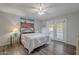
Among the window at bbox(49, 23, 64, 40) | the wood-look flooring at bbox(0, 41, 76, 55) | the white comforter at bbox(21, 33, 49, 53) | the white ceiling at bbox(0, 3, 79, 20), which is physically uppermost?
the white ceiling at bbox(0, 3, 79, 20)

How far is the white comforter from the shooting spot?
1685 mm

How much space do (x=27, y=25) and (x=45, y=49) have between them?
607mm

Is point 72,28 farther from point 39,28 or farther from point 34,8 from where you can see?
point 34,8

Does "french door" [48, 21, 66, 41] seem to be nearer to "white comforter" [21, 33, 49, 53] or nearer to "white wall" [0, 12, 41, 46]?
"white comforter" [21, 33, 49, 53]

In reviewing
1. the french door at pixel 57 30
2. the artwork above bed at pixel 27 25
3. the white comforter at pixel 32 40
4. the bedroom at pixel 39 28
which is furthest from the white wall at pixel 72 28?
the artwork above bed at pixel 27 25

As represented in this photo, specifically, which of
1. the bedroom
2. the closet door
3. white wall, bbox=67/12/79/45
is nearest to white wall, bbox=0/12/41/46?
the bedroom

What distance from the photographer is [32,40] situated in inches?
66.4

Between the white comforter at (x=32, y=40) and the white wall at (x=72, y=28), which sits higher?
the white wall at (x=72, y=28)

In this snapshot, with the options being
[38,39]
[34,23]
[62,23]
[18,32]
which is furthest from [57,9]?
[18,32]

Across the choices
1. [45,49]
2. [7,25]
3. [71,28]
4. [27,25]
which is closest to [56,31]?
[71,28]

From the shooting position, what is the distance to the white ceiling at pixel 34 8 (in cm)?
163

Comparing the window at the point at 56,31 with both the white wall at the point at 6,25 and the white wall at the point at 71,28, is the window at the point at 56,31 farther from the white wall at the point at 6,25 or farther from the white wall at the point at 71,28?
the white wall at the point at 6,25
